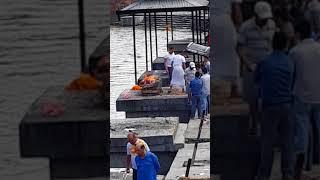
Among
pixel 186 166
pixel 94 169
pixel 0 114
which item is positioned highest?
pixel 0 114

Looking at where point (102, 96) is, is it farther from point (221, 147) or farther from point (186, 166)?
point (186, 166)

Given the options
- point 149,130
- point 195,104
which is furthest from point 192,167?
point 195,104

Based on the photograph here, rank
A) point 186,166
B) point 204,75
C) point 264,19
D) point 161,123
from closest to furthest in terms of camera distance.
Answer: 1. point 264,19
2. point 186,166
3. point 161,123
4. point 204,75

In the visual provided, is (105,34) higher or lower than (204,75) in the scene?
higher

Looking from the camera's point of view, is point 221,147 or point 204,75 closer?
point 221,147

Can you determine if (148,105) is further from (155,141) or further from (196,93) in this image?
(155,141)

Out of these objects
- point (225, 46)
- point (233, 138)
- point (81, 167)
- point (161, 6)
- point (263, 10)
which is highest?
point (263, 10)

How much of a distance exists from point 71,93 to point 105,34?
0.28 m

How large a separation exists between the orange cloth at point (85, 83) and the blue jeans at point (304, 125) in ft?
2.67

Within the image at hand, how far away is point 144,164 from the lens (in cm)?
643

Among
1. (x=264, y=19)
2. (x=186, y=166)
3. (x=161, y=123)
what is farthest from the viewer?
(x=161, y=123)

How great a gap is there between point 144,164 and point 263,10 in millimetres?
3601

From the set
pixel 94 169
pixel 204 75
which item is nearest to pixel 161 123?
pixel 204 75

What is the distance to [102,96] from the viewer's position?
3.08 m
